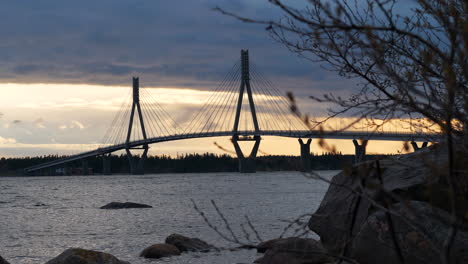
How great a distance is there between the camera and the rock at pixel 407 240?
5.95 meters

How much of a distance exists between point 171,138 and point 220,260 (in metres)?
67.7

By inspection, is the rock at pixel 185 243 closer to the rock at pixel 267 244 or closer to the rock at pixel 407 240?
the rock at pixel 267 244

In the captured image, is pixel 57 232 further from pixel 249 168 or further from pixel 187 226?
→ pixel 249 168

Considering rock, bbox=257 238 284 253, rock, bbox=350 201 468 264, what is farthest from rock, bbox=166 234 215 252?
rock, bbox=350 201 468 264

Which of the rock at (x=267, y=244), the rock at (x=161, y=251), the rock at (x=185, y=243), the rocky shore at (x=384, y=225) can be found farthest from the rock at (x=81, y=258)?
the rock at (x=185, y=243)

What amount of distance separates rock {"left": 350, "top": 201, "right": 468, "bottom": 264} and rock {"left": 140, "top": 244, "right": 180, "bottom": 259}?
742cm

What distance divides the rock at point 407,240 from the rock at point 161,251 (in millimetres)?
7424

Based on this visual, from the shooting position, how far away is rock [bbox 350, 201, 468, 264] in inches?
234

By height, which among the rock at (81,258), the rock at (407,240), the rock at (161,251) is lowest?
the rock at (161,251)

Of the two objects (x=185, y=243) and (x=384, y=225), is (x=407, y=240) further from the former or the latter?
(x=185, y=243)

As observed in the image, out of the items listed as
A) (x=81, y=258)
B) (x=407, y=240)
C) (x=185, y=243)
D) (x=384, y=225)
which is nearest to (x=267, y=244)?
(x=81, y=258)

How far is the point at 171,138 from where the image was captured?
8069 cm

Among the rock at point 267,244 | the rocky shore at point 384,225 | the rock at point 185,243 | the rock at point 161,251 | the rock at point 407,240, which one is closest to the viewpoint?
the rocky shore at point 384,225

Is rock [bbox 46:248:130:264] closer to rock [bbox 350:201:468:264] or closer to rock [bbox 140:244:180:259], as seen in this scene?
rock [bbox 140:244:180:259]
